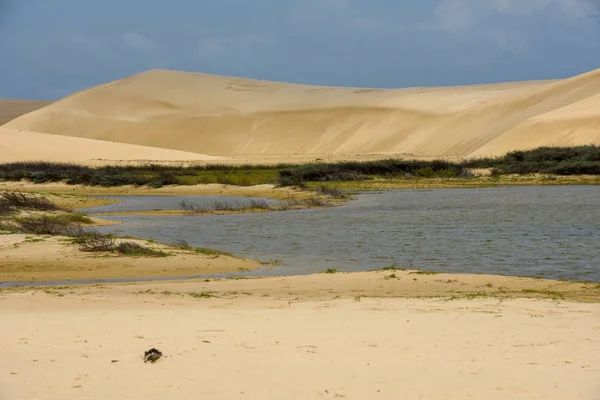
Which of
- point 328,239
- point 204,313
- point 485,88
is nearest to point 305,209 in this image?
point 328,239

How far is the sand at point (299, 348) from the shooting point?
25.5ft

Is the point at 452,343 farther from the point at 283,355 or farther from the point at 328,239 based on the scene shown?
the point at 328,239

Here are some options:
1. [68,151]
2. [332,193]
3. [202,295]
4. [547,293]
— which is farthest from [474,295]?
[68,151]

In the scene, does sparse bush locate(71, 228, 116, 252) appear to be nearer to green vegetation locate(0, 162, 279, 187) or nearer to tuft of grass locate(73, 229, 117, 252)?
tuft of grass locate(73, 229, 117, 252)

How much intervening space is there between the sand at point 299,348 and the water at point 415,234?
4899 millimetres

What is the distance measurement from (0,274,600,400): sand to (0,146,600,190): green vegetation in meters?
30.0

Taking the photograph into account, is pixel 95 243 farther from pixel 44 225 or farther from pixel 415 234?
pixel 415 234

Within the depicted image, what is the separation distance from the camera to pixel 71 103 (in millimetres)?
151875

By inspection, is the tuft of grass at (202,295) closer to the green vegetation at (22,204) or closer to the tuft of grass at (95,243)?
the tuft of grass at (95,243)

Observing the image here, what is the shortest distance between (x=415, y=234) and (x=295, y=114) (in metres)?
114

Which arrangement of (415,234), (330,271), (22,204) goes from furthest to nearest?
(22,204) < (415,234) < (330,271)

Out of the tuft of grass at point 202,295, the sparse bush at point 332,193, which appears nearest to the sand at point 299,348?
the tuft of grass at point 202,295

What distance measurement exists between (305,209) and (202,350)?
76.2ft

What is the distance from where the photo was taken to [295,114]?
136250 mm
